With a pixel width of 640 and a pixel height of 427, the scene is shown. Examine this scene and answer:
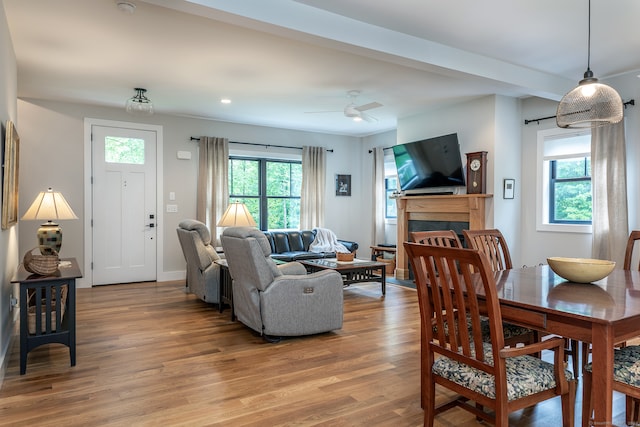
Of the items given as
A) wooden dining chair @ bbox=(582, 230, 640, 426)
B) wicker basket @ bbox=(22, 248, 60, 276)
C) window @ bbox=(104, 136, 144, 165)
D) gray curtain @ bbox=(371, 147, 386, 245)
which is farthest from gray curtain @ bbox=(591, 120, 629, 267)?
window @ bbox=(104, 136, 144, 165)

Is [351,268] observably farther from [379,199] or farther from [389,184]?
[389,184]

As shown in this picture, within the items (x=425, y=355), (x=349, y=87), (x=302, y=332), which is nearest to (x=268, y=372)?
(x=302, y=332)

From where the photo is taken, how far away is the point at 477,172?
5.55m

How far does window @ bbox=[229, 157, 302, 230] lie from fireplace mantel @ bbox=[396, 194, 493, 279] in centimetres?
220

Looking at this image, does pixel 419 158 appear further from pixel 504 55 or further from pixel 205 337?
pixel 205 337

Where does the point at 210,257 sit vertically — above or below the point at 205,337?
above

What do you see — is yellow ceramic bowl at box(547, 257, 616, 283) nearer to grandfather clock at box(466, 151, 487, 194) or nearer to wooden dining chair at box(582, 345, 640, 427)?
wooden dining chair at box(582, 345, 640, 427)

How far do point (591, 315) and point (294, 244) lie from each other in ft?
19.1

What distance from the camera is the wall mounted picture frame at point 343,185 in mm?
8492

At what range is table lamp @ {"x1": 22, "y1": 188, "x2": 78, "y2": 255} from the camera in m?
3.45

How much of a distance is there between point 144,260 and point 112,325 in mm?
2592

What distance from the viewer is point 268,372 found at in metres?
3.01

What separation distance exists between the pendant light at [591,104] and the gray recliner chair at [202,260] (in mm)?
3790

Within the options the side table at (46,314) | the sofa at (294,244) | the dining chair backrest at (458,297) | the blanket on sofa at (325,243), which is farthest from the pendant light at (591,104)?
the blanket on sofa at (325,243)
